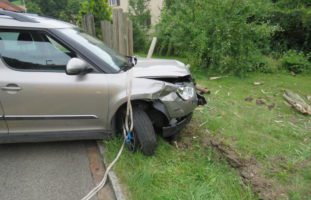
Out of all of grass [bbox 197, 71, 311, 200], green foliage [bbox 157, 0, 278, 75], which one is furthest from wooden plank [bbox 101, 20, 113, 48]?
grass [bbox 197, 71, 311, 200]

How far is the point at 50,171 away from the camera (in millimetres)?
3203

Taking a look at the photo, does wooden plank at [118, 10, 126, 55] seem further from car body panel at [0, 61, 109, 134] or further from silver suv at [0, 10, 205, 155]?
car body panel at [0, 61, 109, 134]

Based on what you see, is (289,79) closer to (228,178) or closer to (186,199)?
(228,178)

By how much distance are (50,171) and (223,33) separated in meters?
5.60

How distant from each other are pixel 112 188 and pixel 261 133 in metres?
2.43

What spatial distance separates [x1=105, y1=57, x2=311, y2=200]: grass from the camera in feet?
9.09

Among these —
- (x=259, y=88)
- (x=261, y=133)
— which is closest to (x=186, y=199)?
(x=261, y=133)

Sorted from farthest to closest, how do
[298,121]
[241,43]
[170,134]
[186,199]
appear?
1. [241,43]
2. [298,121]
3. [170,134]
4. [186,199]

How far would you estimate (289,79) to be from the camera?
7.23 metres

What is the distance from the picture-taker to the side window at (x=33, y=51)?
10.4 feet

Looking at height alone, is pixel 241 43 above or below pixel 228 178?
above

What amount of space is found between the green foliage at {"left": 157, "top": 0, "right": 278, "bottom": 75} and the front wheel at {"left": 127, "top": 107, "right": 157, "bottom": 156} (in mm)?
4392

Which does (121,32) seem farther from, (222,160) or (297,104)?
(222,160)

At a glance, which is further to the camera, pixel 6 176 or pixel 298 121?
pixel 298 121
